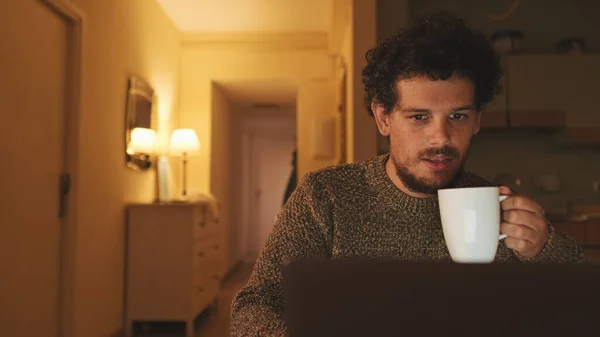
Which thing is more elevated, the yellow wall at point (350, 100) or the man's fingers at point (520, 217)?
the yellow wall at point (350, 100)

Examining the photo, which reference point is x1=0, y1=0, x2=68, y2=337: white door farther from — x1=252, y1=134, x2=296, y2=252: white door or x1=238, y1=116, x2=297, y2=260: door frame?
x1=252, y1=134, x2=296, y2=252: white door

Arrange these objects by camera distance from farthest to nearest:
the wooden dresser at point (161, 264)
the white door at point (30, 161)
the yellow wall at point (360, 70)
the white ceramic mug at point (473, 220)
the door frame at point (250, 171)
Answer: the door frame at point (250, 171) < the wooden dresser at point (161, 264) < the yellow wall at point (360, 70) < the white door at point (30, 161) < the white ceramic mug at point (473, 220)

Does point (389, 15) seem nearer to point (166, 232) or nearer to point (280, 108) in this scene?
point (166, 232)

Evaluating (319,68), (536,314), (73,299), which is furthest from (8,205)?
(319,68)

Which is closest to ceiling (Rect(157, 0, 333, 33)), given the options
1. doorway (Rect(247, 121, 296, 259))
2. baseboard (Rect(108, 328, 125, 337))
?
baseboard (Rect(108, 328, 125, 337))

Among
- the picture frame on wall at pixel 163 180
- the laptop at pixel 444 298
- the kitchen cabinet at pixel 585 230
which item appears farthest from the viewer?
the picture frame on wall at pixel 163 180

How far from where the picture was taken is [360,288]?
36 cm

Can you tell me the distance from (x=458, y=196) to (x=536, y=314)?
264mm

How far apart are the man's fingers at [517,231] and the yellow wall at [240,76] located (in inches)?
171

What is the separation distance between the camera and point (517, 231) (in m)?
0.69

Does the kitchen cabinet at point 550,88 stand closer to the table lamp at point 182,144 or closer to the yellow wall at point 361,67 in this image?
the yellow wall at point 361,67

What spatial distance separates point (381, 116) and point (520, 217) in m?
0.43

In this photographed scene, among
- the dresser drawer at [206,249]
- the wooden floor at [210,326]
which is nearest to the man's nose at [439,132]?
the wooden floor at [210,326]

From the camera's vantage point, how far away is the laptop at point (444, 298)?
0.36m
